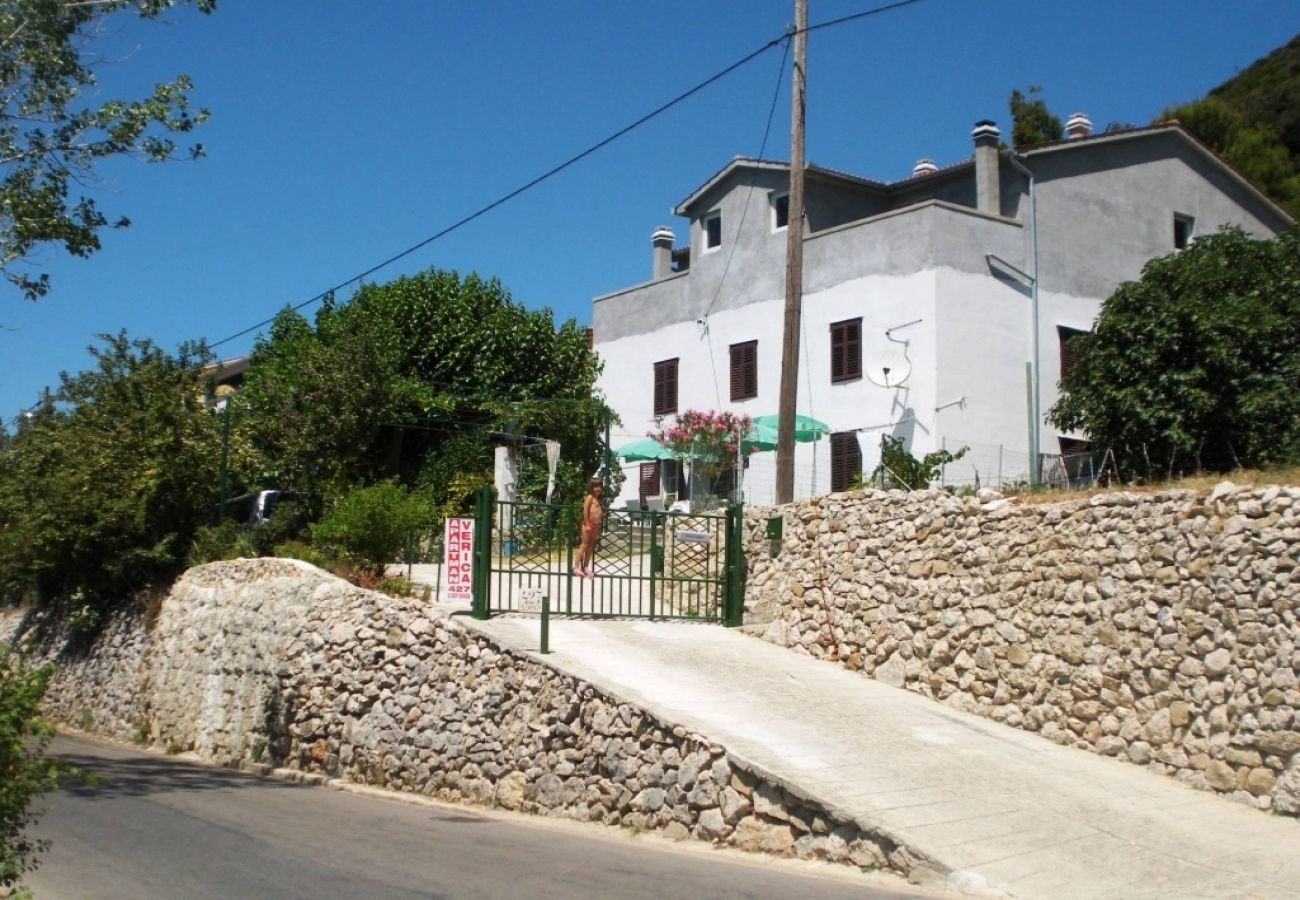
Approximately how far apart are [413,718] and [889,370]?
11.4m

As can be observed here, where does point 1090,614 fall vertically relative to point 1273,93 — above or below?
below

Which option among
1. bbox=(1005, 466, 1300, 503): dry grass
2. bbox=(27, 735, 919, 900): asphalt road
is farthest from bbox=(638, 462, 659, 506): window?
bbox=(27, 735, 919, 900): asphalt road

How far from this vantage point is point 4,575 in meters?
22.8

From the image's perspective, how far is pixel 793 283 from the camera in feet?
57.4

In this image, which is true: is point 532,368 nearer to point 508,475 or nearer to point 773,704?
point 508,475

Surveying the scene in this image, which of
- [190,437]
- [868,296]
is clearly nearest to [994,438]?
[868,296]

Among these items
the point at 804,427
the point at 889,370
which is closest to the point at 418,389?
the point at 804,427

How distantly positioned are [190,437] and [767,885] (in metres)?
16.4

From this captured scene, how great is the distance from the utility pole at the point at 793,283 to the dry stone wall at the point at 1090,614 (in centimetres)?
152

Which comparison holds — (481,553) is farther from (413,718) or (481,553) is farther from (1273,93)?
(1273,93)

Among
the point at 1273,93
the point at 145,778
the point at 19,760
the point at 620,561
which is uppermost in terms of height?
the point at 1273,93

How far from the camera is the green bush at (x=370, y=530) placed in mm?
17000

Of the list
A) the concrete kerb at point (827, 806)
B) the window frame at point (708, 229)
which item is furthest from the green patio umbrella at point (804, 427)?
the concrete kerb at point (827, 806)

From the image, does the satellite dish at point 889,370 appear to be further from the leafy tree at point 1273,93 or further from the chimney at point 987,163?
the leafy tree at point 1273,93
